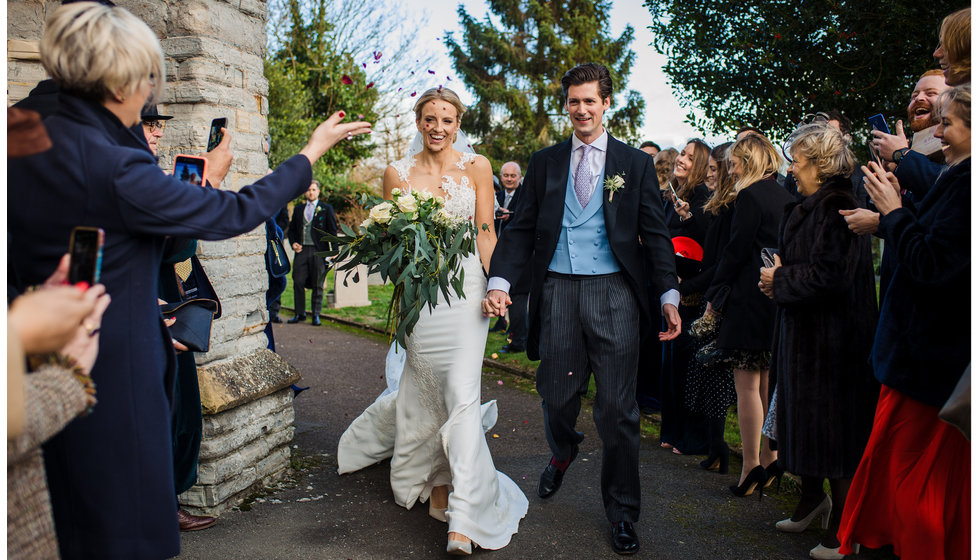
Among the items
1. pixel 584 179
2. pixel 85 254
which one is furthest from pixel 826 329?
pixel 85 254

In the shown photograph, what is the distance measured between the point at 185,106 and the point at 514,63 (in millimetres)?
26552

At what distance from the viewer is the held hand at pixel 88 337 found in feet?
6.11


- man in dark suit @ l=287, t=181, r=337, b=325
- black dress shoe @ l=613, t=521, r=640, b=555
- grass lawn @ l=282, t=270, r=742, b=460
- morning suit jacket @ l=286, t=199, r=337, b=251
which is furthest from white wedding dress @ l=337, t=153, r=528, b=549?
morning suit jacket @ l=286, t=199, r=337, b=251

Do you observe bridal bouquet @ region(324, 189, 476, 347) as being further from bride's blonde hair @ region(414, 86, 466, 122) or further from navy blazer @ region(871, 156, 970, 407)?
navy blazer @ region(871, 156, 970, 407)

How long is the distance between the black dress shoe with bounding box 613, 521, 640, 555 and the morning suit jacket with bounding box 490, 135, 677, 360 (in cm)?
114

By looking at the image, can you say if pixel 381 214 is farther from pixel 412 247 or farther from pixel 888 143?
pixel 888 143

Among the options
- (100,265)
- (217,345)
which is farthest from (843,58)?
(100,265)

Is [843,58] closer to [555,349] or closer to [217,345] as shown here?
[555,349]

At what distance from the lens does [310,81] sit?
74.4 feet

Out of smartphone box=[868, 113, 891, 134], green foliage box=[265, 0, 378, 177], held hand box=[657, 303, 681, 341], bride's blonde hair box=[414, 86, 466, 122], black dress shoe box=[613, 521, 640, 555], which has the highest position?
green foliage box=[265, 0, 378, 177]

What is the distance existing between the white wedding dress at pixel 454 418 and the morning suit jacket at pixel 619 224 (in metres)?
0.35

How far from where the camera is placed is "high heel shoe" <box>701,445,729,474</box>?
5.13 metres

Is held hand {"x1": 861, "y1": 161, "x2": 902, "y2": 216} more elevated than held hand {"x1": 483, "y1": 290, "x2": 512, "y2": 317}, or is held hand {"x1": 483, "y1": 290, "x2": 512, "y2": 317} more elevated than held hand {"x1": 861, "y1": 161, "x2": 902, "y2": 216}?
held hand {"x1": 861, "y1": 161, "x2": 902, "y2": 216}

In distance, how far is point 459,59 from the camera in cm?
3022
